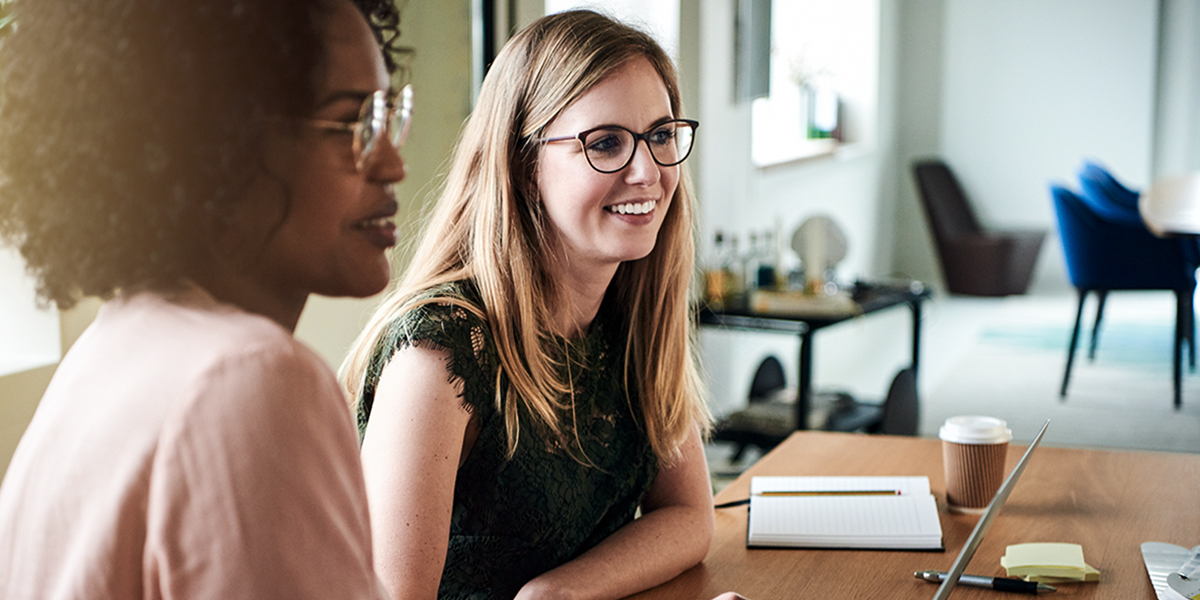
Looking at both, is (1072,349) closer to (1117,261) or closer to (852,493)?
(1117,261)

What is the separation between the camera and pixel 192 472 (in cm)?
34

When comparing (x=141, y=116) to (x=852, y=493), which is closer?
(x=141, y=116)

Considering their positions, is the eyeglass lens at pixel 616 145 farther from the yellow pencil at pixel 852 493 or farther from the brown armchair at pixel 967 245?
the brown armchair at pixel 967 245

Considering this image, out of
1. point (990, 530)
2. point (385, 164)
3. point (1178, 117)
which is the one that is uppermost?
point (1178, 117)

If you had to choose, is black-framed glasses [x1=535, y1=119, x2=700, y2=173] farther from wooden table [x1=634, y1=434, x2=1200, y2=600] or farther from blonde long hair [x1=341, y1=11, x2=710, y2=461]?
wooden table [x1=634, y1=434, x2=1200, y2=600]

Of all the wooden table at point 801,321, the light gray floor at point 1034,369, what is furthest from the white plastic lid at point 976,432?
the light gray floor at point 1034,369

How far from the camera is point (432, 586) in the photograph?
3.08 feet

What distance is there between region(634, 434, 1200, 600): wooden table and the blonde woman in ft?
0.23

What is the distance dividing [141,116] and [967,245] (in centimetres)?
571

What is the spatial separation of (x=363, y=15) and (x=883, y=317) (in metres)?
5.43

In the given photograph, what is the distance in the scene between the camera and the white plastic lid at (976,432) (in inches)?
49.5

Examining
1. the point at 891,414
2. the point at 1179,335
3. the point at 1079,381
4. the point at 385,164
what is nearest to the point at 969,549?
the point at 385,164

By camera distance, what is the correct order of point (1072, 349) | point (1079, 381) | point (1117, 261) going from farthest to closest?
point (1079, 381) → point (1072, 349) → point (1117, 261)

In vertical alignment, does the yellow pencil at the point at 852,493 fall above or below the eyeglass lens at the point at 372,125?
below
